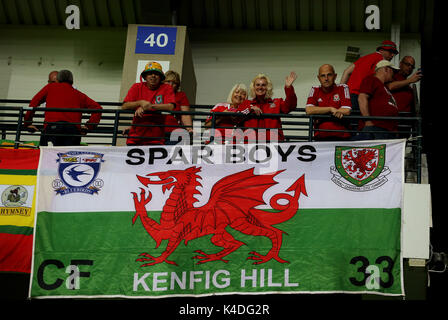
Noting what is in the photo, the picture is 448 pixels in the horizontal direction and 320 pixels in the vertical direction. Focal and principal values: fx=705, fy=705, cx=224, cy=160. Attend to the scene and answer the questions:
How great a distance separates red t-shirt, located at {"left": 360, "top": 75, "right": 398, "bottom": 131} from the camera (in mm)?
9156

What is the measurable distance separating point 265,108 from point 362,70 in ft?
6.05

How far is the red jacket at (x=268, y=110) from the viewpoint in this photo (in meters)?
9.23

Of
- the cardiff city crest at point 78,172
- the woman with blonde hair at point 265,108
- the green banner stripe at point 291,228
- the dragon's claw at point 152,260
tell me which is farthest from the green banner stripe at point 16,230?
the woman with blonde hair at point 265,108

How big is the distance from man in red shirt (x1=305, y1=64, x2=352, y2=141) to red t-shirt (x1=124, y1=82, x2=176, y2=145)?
1908 mm

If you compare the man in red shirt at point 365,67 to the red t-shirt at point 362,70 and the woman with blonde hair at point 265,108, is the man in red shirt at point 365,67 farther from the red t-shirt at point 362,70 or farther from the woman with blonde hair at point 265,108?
the woman with blonde hair at point 265,108

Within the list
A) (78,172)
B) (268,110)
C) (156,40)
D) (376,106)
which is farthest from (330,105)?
(156,40)

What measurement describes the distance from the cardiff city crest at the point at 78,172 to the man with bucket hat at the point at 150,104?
60 centimetres

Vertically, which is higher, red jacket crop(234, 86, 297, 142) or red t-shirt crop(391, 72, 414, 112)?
red t-shirt crop(391, 72, 414, 112)

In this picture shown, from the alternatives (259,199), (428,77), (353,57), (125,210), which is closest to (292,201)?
(259,199)

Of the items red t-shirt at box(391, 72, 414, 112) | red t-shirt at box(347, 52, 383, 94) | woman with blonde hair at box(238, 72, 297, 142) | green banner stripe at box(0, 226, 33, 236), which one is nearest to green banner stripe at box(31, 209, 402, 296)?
green banner stripe at box(0, 226, 33, 236)

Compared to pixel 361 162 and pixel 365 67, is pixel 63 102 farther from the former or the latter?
pixel 365 67

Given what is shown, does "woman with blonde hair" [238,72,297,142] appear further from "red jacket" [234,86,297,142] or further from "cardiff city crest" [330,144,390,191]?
"cardiff city crest" [330,144,390,191]

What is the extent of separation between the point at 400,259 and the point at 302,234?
117 cm

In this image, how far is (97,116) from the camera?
32.6 feet
